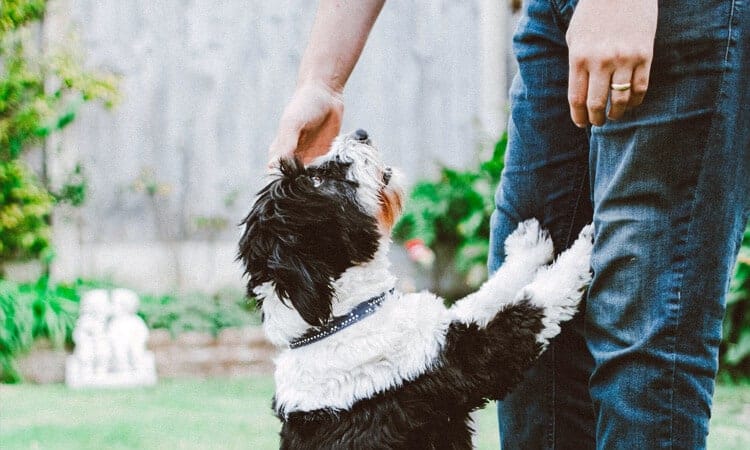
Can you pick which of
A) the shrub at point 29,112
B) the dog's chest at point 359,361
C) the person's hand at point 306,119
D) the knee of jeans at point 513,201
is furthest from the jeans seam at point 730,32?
the shrub at point 29,112

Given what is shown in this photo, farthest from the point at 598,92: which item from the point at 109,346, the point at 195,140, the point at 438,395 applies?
the point at 195,140

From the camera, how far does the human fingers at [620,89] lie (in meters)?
1.39

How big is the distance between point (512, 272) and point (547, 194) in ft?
1.02

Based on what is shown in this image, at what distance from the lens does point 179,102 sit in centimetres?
646

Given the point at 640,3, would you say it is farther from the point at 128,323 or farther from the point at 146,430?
the point at 128,323

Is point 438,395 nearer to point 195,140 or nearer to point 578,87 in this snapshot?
point 578,87

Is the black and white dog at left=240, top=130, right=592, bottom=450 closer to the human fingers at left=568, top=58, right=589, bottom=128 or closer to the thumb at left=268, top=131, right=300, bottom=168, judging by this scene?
the thumb at left=268, top=131, right=300, bottom=168

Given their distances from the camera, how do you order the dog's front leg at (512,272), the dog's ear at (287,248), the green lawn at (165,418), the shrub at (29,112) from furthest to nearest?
the shrub at (29,112) → the green lawn at (165,418) → the dog's front leg at (512,272) → the dog's ear at (287,248)

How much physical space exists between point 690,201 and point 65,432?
308cm

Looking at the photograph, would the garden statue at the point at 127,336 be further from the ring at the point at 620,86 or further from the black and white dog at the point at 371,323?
the ring at the point at 620,86

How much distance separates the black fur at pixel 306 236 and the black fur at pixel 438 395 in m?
0.24

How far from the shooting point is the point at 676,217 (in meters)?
1.45

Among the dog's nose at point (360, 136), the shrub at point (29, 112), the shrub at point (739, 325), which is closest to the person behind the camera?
the dog's nose at point (360, 136)

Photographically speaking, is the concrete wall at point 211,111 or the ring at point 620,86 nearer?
the ring at point 620,86
